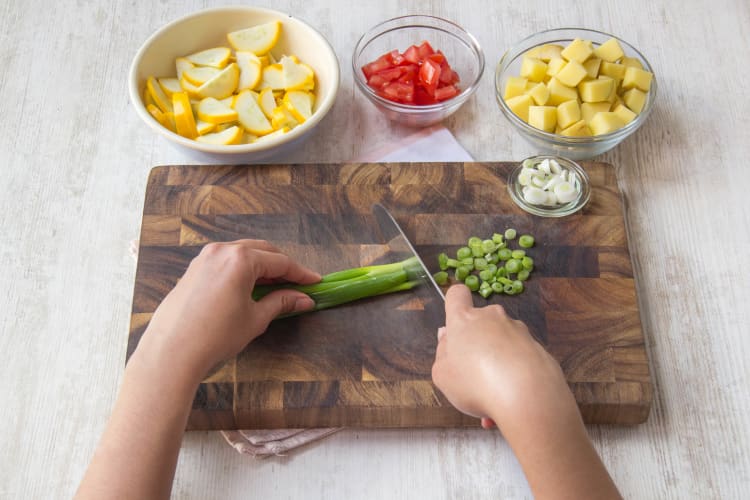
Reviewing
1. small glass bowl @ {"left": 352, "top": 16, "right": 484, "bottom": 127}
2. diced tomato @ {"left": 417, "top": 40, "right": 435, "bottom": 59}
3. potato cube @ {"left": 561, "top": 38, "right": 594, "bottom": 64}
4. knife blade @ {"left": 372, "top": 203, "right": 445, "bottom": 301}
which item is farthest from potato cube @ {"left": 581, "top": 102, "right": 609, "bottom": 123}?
knife blade @ {"left": 372, "top": 203, "right": 445, "bottom": 301}

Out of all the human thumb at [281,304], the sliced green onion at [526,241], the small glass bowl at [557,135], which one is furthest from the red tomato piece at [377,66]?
the human thumb at [281,304]

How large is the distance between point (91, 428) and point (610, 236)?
48.2 inches

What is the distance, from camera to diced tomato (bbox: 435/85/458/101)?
199 centimetres

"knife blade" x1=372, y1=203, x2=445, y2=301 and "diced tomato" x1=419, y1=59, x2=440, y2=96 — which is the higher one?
"diced tomato" x1=419, y1=59, x2=440, y2=96

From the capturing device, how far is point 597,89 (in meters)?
1.90

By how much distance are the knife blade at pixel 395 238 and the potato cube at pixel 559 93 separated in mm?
525

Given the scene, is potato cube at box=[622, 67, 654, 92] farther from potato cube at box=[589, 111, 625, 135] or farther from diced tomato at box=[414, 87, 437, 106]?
diced tomato at box=[414, 87, 437, 106]

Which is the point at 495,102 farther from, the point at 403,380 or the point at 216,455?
the point at 216,455

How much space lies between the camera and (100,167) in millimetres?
1986

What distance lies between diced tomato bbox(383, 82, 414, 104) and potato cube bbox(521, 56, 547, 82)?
296 mm

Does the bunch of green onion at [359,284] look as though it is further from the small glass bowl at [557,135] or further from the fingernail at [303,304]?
the small glass bowl at [557,135]

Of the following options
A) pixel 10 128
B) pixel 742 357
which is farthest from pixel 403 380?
pixel 10 128

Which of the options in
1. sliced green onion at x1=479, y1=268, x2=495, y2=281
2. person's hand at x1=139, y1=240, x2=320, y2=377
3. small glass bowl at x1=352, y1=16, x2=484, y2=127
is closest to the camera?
person's hand at x1=139, y1=240, x2=320, y2=377

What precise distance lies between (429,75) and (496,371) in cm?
92
